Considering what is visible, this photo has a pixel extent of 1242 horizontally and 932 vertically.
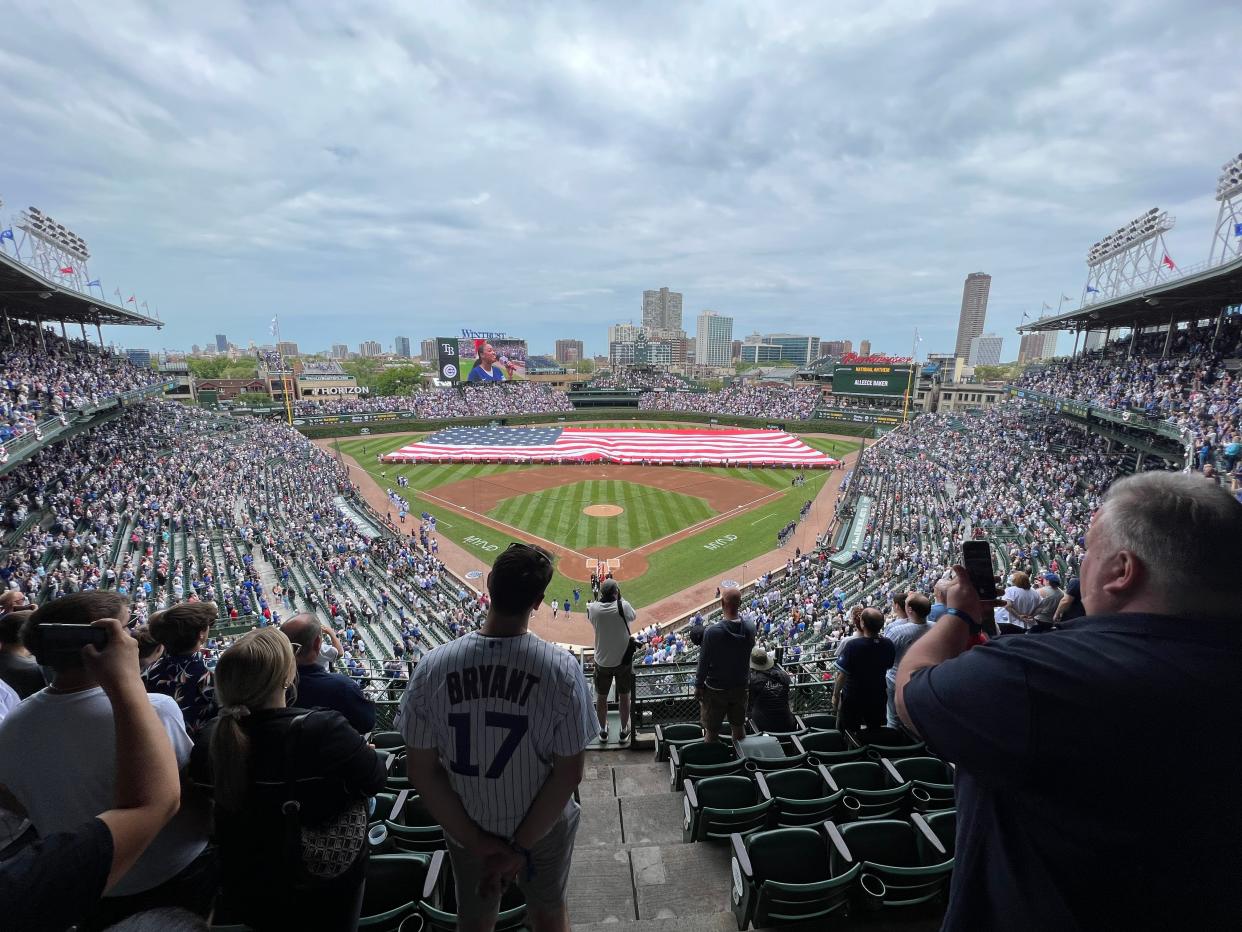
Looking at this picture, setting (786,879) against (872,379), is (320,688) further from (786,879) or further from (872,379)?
(872,379)

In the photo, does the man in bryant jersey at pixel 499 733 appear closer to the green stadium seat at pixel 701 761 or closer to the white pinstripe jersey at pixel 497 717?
the white pinstripe jersey at pixel 497 717

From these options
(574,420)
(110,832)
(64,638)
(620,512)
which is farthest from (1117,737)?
(574,420)

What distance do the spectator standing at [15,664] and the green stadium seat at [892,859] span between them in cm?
650

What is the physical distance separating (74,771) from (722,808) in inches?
163

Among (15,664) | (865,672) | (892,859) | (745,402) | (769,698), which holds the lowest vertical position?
(745,402)

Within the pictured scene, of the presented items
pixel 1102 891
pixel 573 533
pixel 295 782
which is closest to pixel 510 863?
pixel 295 782

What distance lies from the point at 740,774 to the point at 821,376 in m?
95.8

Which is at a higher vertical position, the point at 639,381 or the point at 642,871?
the point at 639,381

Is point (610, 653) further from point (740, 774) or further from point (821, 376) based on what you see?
point (821, 376)

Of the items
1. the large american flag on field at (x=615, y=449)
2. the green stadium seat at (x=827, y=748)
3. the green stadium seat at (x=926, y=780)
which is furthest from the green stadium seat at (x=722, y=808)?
the large american flag on field at (x=615, y=449)

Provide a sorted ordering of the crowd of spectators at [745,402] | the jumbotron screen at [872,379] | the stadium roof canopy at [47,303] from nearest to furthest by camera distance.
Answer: the stadium roof canopy at [47,303], the jumbotron screen at [872,379], the crowd of spectators at [745,402]

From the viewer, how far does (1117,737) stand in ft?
4.60

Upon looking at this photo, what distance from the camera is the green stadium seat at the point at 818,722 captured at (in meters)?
6.18

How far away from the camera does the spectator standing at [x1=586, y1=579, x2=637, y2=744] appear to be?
6273 millimetres
